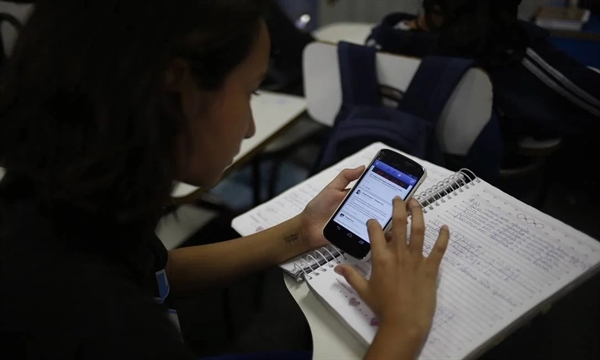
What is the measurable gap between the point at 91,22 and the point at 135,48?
0.05 meters

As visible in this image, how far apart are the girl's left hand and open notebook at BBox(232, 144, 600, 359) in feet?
0.16

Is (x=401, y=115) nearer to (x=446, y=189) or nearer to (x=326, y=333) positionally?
(x=446, y=189)

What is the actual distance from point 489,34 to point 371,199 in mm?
692

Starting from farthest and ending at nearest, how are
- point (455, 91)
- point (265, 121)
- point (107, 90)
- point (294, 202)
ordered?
point (265, 121), point (455, 91), point (294, 202), point (107, 90)

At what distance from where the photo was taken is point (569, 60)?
4.27ft

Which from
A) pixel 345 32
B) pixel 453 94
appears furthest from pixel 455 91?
pixel 345 32

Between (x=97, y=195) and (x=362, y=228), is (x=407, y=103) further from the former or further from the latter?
(x=97, y=195)

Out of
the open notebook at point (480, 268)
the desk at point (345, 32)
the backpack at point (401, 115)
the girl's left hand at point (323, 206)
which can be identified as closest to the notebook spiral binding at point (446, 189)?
the open notebook at point (480, 268)

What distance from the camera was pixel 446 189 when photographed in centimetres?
87

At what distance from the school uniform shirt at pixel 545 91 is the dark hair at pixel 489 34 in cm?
2

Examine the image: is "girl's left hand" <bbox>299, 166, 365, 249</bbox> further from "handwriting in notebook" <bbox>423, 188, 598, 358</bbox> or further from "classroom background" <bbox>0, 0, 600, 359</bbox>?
"classroom background" <bbox>0, 0, 600, 359</bbox>

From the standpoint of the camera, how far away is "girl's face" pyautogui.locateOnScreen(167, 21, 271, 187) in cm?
58

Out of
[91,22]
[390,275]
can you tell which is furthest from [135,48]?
[390,275]

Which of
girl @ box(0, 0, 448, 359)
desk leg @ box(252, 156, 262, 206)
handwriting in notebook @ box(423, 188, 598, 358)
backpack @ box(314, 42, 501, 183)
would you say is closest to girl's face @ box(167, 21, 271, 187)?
girl @ box(0, 0, 448, 359)
